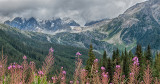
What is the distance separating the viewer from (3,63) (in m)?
2.88

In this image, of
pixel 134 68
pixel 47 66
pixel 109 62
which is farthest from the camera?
pixel 109 62

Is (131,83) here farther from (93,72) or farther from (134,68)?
(93,72)

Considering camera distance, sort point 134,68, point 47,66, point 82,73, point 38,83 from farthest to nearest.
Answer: point 82,73 < point 134,68 < point 47,66 < point 38,83

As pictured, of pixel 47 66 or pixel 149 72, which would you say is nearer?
pixel 47 66

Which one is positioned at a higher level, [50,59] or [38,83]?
[50,59]

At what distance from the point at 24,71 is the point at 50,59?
71cm

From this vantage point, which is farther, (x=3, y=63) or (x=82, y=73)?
(x=82, y=73)

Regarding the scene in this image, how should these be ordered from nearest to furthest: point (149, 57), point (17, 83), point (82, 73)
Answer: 1. point (17, 83)
2. point (82, 73)
3. point (149, 57)

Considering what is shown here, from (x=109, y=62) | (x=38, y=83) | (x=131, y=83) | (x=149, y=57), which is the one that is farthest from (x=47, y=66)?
(x=149, y=57)

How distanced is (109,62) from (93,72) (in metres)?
35.5

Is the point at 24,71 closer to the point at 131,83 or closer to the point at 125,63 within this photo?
the point at 131,83

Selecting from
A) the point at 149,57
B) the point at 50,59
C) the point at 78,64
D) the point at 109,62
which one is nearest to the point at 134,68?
the point at 78,64

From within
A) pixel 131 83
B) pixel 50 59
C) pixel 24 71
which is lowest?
pixel 131 83

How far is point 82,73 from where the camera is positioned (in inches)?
132
